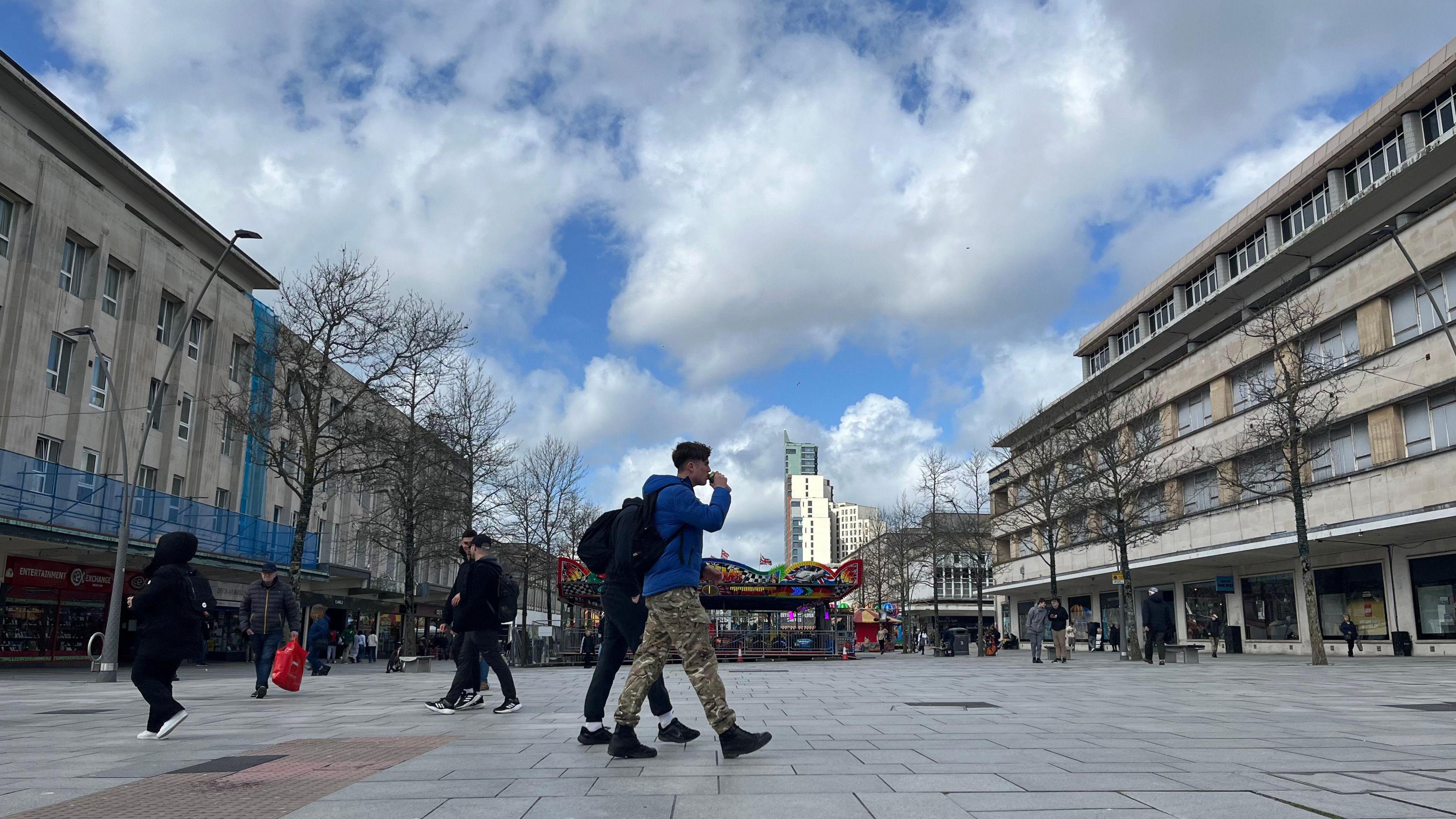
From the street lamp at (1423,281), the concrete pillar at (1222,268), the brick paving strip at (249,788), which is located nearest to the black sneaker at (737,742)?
the brick paving strip at (249,788)

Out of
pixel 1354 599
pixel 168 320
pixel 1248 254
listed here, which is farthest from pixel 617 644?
pixel 1248 254

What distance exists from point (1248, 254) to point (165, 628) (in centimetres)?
4641

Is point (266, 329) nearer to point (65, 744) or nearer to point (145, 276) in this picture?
point (145, 276)

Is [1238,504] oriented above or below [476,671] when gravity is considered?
above

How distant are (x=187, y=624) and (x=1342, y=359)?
3465cm

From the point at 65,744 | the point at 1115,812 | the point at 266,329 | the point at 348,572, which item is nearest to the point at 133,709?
the point at 65,744

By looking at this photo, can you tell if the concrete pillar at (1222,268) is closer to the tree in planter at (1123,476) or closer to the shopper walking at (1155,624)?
the tree in planter at (1123,476)

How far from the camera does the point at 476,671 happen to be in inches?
395

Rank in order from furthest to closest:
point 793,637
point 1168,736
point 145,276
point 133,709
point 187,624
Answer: point 793,637 < point 145,276 < point 133,709 < point 187,624 < point 1168,736

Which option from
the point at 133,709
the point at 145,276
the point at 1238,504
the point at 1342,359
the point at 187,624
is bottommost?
the point at 133,709

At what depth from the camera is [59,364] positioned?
93.1 ft

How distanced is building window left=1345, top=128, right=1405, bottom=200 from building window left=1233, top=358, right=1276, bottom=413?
259 inches

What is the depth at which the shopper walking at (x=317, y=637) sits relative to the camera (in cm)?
2133

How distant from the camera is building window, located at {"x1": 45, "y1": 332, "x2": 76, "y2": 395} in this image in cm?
2778
